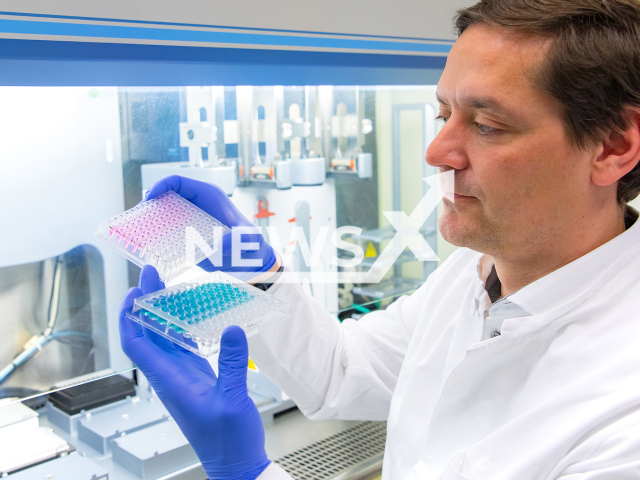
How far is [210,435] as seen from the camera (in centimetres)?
92

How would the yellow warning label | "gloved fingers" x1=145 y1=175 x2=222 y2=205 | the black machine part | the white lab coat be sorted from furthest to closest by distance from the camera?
the yellow warning label → the black machine part → "gloved fingers" x1=145 y1=175 x2=222 y2=205 → the white lab coat

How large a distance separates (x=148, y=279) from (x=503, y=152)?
0.62 meters

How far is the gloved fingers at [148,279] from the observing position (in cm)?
99

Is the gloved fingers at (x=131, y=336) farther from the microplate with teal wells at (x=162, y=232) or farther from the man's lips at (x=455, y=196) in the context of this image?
the man's lips at (x=455, y=196)

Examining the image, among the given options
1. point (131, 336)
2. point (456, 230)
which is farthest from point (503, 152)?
point (131, 336)

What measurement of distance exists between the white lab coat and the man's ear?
0.42ft

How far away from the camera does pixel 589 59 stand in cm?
86

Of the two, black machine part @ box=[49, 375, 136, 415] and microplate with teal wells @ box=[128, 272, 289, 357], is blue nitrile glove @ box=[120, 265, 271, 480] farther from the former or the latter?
black machine part @ box=[49, 375, 136, 415]

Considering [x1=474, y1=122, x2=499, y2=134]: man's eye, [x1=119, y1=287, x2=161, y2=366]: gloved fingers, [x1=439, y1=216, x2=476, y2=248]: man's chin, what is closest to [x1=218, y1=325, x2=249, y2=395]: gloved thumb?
[x1=119, y1=287, x2=161, y2=366]: gloved fingers

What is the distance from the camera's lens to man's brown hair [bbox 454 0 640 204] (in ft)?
2.83

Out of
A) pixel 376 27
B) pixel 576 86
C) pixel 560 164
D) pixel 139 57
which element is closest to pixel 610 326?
pixel 560 164

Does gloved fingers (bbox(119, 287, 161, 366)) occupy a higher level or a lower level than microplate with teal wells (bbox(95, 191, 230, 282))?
lower

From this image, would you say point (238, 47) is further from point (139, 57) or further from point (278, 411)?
point (278, 411)

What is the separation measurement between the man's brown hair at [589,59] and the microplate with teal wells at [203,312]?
0.55 m
